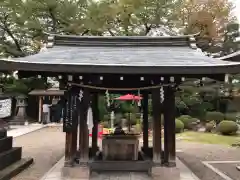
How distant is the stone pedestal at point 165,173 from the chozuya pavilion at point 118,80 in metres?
0.02

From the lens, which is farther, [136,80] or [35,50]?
[35,50]

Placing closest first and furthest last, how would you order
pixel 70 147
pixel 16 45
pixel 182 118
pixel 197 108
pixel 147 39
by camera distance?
pixel 70 147, pixel 147 39, pixel 182 118, pixel 197 108, pixel 16 45

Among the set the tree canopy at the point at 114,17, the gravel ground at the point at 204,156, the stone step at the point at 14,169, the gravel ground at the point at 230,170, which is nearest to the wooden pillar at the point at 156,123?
the gravel ground at the point at 204,156

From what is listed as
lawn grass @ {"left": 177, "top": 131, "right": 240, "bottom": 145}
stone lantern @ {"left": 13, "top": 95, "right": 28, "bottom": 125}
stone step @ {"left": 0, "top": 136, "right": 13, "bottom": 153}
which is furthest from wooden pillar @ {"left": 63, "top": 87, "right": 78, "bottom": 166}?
stone lantern @ {"left": 13, "top": 95, "right": 28, "bottom": 125}

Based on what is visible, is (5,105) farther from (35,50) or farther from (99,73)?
(35,50)

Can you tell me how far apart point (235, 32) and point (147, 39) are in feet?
61.0

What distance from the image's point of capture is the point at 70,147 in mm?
7977

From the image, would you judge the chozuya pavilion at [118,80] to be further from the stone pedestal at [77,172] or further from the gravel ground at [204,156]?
the gravel ground at [204,156]

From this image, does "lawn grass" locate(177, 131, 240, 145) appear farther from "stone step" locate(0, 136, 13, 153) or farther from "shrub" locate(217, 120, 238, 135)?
"stone step" locate(0, 136, 13, 153)

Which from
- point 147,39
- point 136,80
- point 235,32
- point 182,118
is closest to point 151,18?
point 235,32

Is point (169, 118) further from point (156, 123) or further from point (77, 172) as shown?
point (77, 172)

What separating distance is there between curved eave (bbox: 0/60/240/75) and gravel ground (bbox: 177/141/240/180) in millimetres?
3013

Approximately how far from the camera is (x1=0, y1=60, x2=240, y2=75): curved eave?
6.91m

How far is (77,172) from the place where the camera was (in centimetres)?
764
